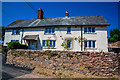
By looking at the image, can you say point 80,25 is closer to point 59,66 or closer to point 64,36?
point 64,36

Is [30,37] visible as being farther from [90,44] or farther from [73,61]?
[90,44]

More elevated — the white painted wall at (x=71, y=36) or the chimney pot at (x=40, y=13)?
the chimney pot at (x=40, y=13)

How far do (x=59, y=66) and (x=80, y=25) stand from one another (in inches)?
390

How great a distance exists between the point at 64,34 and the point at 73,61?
8584mm

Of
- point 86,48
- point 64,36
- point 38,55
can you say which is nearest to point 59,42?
point 64,36

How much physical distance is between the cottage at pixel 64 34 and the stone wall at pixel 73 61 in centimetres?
623

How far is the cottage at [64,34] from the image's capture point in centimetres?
1476

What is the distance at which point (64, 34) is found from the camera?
1588cm

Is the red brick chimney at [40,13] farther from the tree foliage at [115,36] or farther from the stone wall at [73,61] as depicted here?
the tree foliage at [115,36]

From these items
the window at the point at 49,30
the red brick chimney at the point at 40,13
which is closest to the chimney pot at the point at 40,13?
the red brick chimney at the point at 40,13

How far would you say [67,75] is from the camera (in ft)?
23.4

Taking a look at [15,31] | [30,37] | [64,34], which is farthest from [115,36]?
[15,31]

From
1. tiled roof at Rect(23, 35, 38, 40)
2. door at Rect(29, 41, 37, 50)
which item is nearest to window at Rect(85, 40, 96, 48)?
tiled roof at Rect(23, 35, 38, 40)

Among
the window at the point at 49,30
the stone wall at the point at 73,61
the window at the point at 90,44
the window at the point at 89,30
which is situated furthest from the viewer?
the window at the point at 49,30
